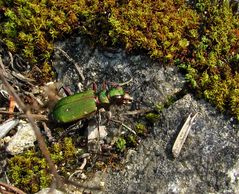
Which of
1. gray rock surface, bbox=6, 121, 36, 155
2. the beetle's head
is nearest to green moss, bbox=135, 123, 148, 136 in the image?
the beetle's head

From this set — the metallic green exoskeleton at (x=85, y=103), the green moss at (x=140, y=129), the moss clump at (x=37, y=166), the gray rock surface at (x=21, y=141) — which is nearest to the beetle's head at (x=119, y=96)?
the metallic green exoskeleton at (x=85, y=103)

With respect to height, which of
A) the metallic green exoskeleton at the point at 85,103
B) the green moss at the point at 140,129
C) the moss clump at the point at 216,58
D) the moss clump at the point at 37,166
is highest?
the moss clump at the point at 216,58

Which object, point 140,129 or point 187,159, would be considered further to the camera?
point 140,129

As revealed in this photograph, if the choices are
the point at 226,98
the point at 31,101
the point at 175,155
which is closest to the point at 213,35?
the point at 226,98

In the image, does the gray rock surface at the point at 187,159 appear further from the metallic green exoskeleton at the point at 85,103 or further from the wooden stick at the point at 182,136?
the metallic green exoskeleton at the point at 85,103

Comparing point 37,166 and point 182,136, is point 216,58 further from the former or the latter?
point 37,166

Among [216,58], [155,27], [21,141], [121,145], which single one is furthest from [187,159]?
[21,141]

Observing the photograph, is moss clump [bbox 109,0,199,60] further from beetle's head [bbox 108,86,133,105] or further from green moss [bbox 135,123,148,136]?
green moss [bbox 135,123,148,136]
